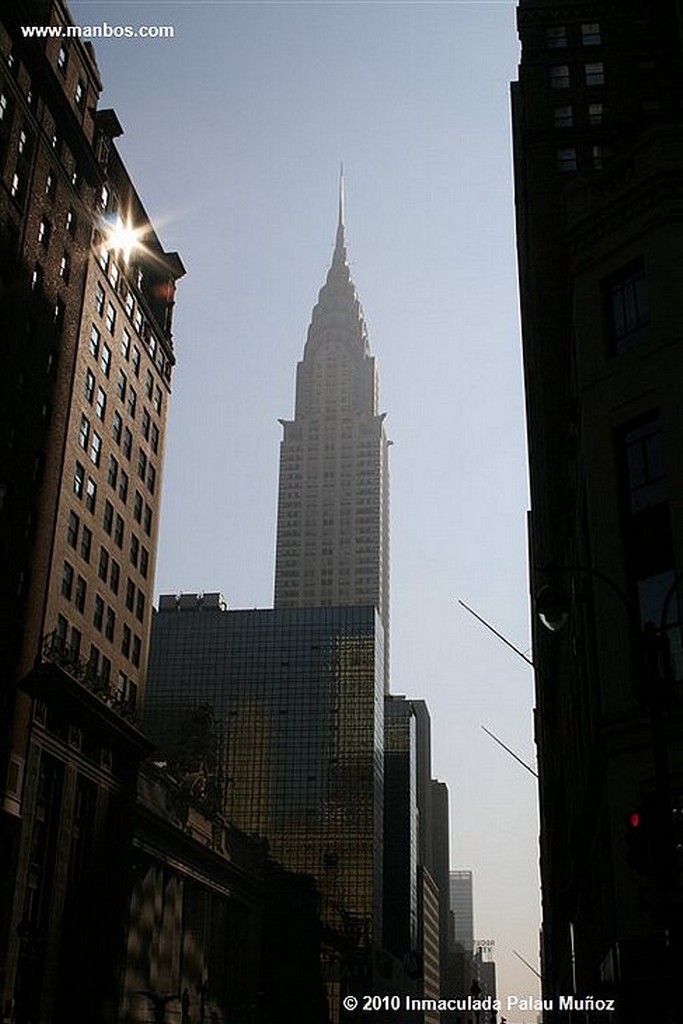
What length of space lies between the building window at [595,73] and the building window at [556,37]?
8.85 feet

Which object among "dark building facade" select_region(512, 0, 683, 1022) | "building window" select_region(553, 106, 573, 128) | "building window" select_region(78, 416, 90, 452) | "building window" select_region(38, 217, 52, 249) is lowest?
"dark building facade" select_region(512, 0, 683, 1022)

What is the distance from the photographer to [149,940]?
74312mm

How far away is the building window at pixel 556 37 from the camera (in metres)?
76.4

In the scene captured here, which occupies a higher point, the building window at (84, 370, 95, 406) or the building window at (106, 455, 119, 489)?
the building window at (84, 370, 95, 406)

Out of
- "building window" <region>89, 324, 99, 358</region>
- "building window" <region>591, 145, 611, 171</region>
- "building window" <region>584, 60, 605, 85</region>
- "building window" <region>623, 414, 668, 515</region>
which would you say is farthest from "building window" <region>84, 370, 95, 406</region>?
"building window" <region>623, 414, 668, 515</region>

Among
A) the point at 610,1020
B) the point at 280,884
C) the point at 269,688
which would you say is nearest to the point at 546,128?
the point at 610,1020

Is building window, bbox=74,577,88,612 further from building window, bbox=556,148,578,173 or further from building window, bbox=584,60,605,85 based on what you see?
building window, bbox=584,60,605,85

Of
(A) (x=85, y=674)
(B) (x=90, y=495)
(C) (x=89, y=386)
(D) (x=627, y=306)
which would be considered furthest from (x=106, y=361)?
(D) (x=627, y=306)

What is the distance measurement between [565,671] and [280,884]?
112866mm

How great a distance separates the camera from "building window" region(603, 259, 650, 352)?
3158cm

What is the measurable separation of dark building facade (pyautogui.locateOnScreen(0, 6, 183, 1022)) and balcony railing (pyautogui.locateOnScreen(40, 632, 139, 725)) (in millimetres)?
134

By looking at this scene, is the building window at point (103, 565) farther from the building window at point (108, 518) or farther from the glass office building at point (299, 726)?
the glass office building at point (299, 726)

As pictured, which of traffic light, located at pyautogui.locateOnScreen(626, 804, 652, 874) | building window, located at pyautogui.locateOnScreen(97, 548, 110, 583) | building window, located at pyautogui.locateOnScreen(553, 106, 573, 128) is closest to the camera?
traffic light, located at pyautogui.locateOnScreen(626, 804, 652, 874)

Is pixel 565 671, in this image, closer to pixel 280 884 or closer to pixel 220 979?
pixel 220 979
